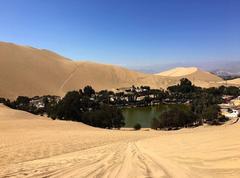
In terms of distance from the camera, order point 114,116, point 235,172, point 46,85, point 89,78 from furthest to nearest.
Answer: point 89,78 → point 46,85 → point 114,116 → point 235,172

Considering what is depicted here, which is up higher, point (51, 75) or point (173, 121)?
point (51, 75)

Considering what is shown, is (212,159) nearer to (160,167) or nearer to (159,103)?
(160,167)

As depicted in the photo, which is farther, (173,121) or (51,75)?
(51,75)

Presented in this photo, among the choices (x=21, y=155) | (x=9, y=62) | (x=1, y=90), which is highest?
→ (x=9, y=62)

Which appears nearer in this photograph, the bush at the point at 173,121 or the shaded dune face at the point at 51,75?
the bush at the point at 173,121

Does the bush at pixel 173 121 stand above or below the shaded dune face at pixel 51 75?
below

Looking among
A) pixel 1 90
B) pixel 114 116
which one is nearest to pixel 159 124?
pixel 114 116

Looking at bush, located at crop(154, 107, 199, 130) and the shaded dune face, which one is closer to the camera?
bush, located at crop(154, 107, 199, 130)

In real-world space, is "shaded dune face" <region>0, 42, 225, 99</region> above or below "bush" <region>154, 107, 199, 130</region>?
above
